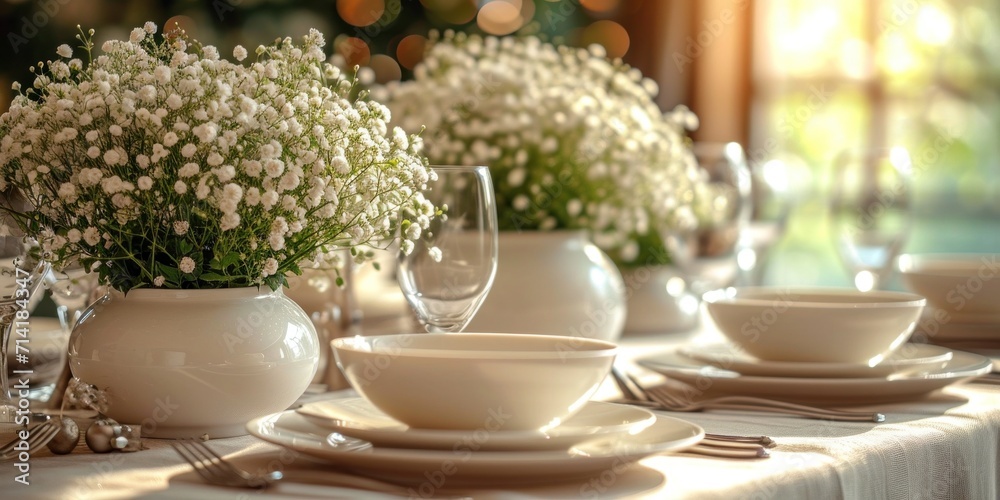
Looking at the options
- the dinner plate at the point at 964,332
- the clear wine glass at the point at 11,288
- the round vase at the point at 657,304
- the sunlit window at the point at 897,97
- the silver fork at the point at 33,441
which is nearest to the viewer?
the silver fork at the point at 33,441

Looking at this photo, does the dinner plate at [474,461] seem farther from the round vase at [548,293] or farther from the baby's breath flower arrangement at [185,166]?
the round vase at [548,293]

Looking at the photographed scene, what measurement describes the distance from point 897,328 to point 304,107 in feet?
1.96

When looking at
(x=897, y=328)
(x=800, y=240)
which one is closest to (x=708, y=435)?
(x=897, y=328)

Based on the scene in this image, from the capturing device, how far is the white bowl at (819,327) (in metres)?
1.00

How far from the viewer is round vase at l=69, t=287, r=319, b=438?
0.78m

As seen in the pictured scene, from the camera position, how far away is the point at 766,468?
0.69 m

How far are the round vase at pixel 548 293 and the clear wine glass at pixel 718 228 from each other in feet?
1.14

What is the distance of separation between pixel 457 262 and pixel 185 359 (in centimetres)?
25

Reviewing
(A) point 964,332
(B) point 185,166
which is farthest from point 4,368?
(A) point 964,332

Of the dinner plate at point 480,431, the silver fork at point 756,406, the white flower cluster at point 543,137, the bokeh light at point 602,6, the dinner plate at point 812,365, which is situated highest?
the bokeh light at point 602,6

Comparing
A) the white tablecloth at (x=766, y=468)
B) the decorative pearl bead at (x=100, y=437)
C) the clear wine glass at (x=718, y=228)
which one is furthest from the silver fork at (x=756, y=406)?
the clear wine glass at (x=718, y=228)

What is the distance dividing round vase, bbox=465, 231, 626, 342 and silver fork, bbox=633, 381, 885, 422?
0.32 m

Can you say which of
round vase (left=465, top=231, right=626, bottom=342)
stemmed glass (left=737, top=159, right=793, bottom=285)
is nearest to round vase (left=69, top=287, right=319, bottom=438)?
round vase (left=465, top=231, right=626, bottom=342)

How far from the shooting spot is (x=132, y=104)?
743 millimetres
